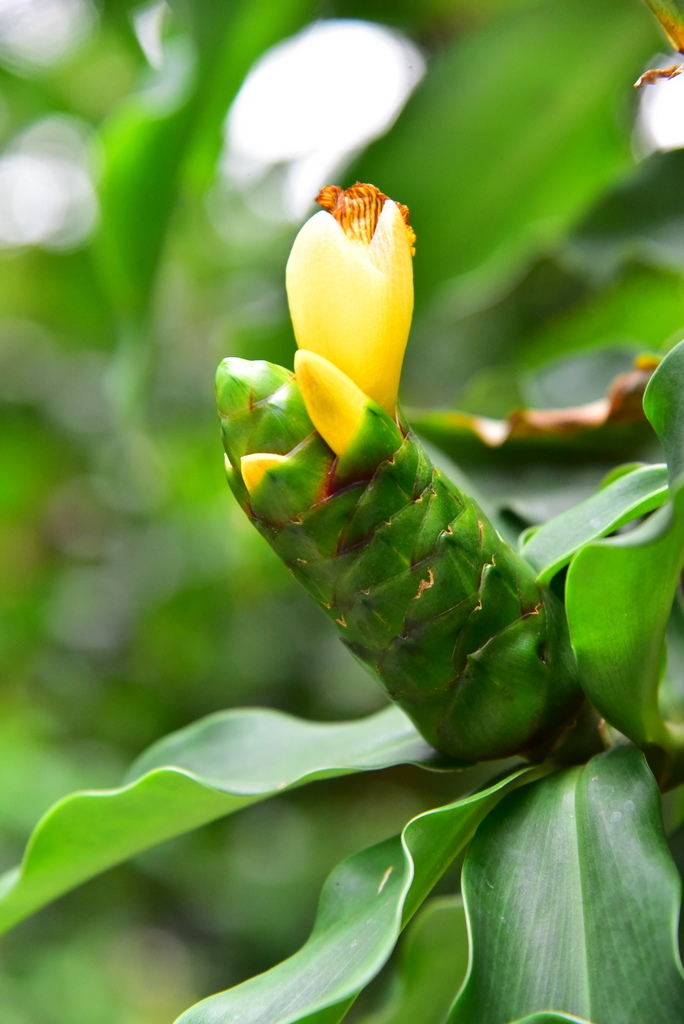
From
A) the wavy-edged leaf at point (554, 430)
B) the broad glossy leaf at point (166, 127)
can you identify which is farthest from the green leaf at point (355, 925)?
the broad glossy leaf at point (166, 127)

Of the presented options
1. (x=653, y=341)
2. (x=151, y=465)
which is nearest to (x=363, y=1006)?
(x=151, y=465)

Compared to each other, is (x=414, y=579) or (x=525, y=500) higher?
(x=414, y=579)

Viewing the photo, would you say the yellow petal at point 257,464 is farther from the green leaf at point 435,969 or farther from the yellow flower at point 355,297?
the green leaf at point 435,969

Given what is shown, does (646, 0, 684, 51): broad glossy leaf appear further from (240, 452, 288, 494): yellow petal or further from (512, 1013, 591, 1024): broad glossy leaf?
(512, 1013, 591, 1024): broad glossy leaf

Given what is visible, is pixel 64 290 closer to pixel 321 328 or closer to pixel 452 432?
pixel 452 432

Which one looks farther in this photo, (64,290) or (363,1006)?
(64,290)

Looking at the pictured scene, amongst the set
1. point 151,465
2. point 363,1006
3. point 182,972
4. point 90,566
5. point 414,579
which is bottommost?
point 363,1006
